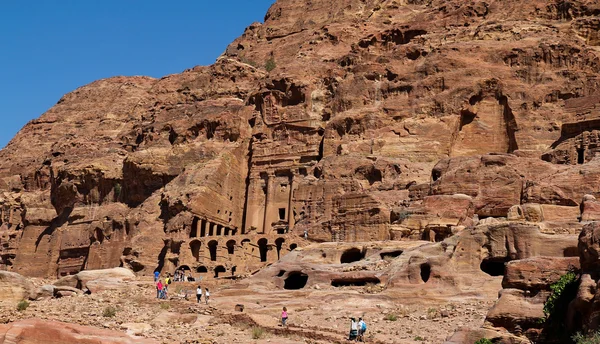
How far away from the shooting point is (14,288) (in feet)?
137

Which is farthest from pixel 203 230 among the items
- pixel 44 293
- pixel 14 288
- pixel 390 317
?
pixel 390 317

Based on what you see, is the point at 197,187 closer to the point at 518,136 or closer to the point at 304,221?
the point at 304,221

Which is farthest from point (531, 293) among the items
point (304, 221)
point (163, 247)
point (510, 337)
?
point (163, 247)

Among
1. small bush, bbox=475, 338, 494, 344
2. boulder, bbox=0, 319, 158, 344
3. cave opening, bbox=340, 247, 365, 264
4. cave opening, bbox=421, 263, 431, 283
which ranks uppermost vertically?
cave opening, bbox=340, 247, 365, 264

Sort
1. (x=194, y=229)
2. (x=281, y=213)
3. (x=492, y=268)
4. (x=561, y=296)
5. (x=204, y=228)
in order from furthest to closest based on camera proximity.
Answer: (x=281, y=213)
(x=204, y=228)
(x=194, y=229)
(x=492, y=268)
(x=561, y=296)

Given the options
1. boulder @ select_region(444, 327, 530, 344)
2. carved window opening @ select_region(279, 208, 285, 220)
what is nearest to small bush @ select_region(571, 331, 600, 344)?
boulder @ select_region(444, 327, 530, 344)

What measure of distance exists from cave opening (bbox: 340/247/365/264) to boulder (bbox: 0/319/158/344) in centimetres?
2327

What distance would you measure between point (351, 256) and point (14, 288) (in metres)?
18.4

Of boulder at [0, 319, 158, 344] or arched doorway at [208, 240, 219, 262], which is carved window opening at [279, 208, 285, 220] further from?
boulder at [0, 319, 158, 344]

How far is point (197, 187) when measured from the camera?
71.6 meters

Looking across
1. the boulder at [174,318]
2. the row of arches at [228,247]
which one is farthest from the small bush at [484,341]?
the row of arches at [228,247]

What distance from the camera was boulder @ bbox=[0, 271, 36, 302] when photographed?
134ft

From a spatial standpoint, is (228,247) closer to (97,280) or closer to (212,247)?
(212,247)

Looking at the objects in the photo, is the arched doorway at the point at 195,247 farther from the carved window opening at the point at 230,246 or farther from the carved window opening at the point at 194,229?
the carved window opening at the point at 194,229
